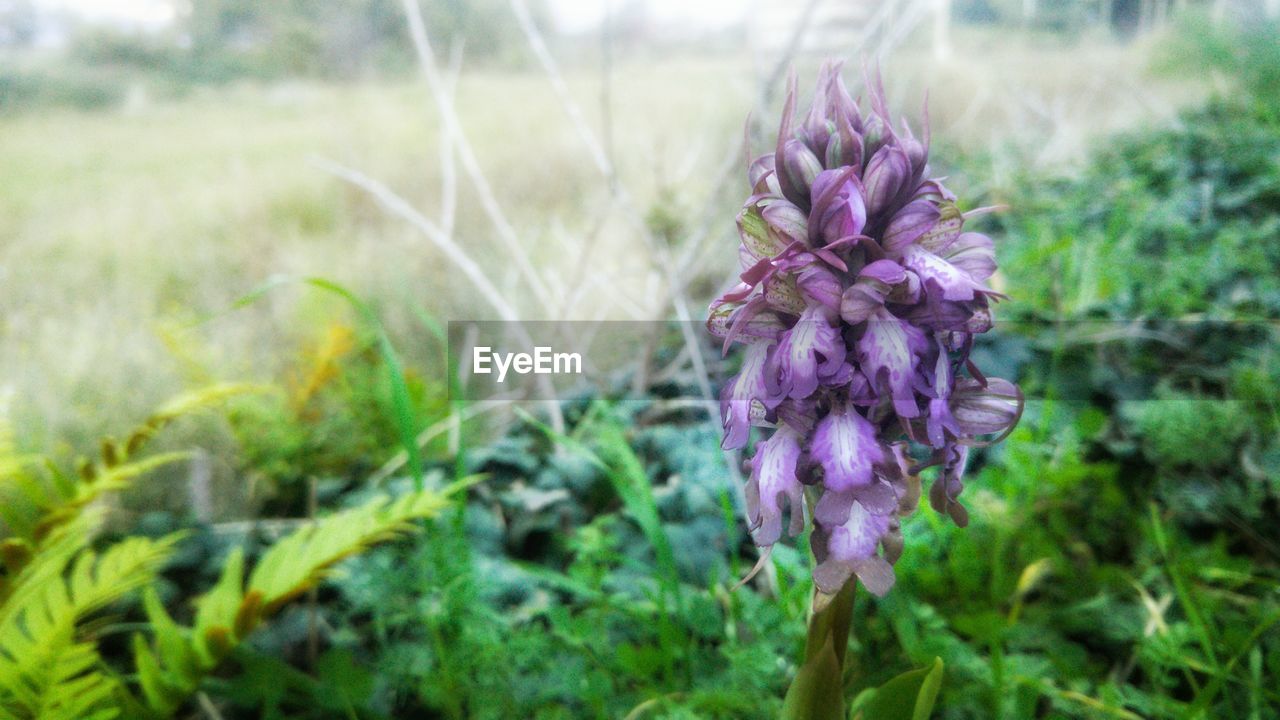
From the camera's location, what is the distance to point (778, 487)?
436 mm

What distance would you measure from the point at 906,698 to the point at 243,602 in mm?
664

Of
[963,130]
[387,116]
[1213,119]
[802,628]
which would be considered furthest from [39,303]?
[1213,119]

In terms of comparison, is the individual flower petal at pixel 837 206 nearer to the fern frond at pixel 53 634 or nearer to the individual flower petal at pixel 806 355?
the individual flower petal at pixel 806 355

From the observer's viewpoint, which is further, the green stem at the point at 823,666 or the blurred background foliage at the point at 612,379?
the blurred background foliage at the point at 612,379

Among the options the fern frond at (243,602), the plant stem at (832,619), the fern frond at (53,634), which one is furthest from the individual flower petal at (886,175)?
the fern frond at (53,634)

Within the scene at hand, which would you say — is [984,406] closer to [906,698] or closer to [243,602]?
[906,698]

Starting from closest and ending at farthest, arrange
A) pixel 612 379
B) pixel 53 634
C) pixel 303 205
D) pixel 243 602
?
pixel 53 634, pixel 243 602, pixel 612 379, pixel 303 205

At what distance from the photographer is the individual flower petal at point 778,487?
44 centimetres

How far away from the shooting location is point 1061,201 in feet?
6.54

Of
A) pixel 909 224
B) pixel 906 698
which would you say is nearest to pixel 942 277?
pixel 909 224

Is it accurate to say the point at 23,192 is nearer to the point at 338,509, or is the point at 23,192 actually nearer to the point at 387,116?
the point at 387,116

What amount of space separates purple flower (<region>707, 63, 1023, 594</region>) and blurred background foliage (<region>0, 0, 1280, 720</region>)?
295 millimetres

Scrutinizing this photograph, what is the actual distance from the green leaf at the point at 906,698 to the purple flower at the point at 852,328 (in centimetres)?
7

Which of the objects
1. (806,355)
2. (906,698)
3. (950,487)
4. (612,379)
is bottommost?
(612,379)
